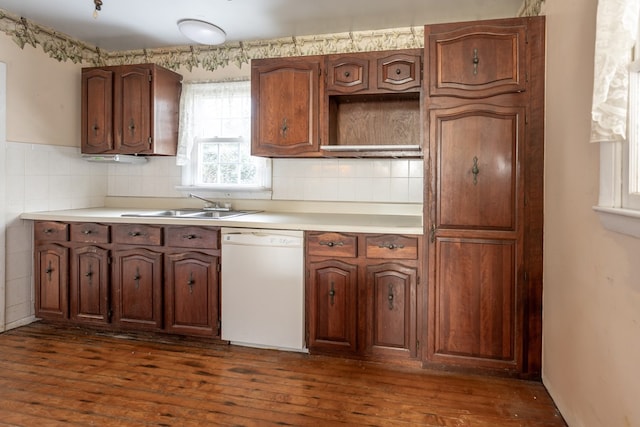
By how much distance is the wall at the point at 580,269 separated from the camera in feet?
4.67

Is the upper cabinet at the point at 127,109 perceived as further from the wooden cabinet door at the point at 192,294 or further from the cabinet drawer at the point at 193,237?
the wooden cabinet door at the point at 192,294

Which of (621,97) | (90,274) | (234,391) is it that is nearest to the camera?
(621,97)

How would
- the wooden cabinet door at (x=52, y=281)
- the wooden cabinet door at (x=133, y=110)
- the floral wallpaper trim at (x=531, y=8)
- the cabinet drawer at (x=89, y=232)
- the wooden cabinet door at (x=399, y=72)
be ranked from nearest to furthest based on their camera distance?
1. the floral wallpaper trim at (x=531, y=8)
2. the wooden cabinet door at (x=399, y=72)
3. the cabinet drawer at (x=89, y=232)
4. the wooden cabinet door at (x=52, y=281)
5. the wooden cabinet door at (x=133, y=110)

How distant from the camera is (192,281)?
2934mm

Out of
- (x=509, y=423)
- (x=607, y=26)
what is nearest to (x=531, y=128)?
(x=607, y=26)

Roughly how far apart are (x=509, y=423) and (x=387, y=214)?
1.69 metres

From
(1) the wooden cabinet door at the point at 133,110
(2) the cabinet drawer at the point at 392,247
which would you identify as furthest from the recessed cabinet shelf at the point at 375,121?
(1) the wooden cabinet door at the point at 133,110

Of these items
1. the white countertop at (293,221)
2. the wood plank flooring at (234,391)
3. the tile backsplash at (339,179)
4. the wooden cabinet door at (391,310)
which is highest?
the tile backsplash at (339,179)

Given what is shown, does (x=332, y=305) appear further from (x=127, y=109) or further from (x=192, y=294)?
(x=127, y=109)

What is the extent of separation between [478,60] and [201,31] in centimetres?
196

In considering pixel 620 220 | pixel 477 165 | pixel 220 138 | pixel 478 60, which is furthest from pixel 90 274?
pixel 620 220

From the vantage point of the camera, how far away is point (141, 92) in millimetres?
3418

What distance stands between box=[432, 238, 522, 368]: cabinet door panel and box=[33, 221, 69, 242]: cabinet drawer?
273 cm

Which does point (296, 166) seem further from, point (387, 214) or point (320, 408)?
point (320, 408)
